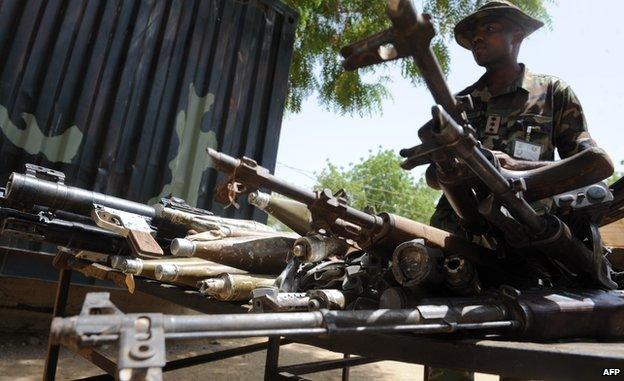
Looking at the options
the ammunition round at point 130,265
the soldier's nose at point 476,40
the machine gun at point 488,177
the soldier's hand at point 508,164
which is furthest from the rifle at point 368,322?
the ammunition round at point 130,265

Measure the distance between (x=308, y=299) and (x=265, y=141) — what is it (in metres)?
3.39

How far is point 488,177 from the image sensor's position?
128cm

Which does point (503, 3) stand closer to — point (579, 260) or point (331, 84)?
point (579, 260)

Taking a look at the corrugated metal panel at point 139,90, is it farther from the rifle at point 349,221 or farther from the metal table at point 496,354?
the metal table at point 496,354

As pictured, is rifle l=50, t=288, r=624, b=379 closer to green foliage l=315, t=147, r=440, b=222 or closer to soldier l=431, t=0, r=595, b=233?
soldier l=431, t=0, r=595, b=233

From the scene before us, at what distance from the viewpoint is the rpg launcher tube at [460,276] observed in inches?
53.2

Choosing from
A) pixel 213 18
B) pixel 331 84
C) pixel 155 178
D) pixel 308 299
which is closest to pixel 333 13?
pixel 331 84

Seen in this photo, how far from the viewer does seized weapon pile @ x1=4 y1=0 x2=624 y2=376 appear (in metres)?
1.05

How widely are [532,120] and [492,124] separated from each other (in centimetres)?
15

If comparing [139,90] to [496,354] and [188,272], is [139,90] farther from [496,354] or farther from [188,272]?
[496,354]

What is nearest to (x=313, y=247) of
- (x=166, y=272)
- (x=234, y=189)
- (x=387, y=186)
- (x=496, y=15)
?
(x=234, y=189)

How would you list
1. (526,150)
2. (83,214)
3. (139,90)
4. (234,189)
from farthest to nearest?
(139,90), (83,214), (526,150), (234,189)

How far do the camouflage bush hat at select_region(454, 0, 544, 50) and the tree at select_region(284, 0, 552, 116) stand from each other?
383 cm

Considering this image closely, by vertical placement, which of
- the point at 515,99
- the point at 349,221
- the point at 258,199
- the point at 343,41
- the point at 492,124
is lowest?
the point at 349,221
